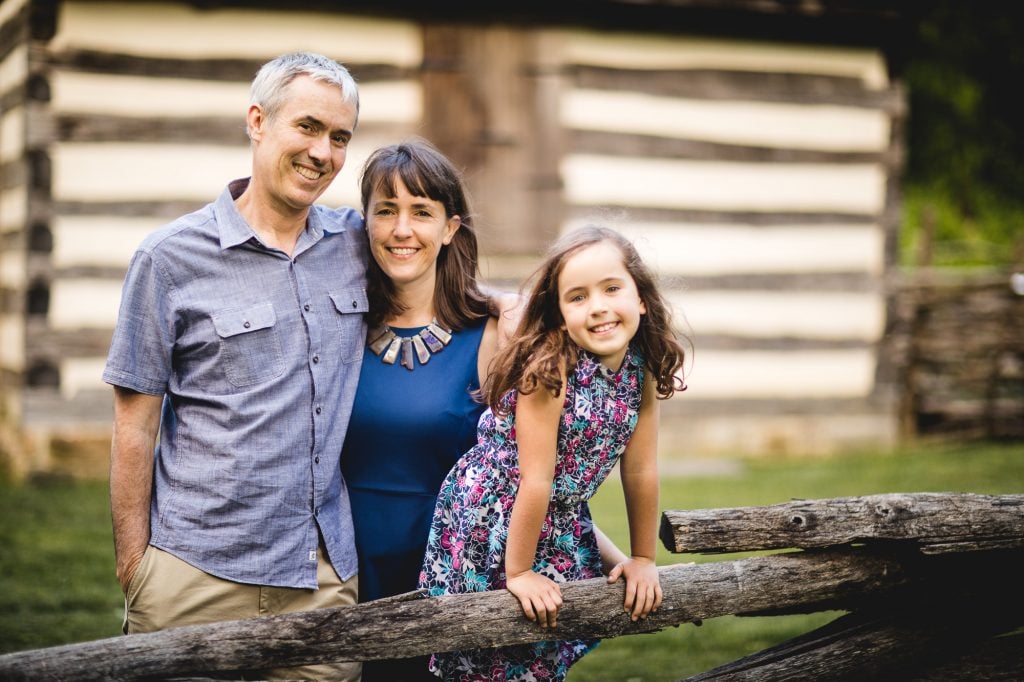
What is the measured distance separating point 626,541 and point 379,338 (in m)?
3.14

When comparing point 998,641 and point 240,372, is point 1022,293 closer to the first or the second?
point 998,641

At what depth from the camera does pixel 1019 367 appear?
891cm

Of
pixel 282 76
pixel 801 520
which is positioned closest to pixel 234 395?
Result: pixel 282 76

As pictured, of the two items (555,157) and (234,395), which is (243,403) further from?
(555,157)

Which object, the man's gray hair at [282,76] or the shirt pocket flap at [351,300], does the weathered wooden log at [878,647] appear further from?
the man's gray hair at [282,76]

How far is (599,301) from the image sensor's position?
2.56m

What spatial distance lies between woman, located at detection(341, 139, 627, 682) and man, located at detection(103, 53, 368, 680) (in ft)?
0.32

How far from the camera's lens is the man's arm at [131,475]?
261 cm

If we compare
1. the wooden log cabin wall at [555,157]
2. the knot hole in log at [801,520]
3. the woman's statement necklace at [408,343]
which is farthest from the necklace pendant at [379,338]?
the wooden log cabin wall at [555,157]

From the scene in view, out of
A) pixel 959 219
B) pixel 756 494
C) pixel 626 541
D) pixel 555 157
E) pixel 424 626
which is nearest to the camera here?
pixel 424 626

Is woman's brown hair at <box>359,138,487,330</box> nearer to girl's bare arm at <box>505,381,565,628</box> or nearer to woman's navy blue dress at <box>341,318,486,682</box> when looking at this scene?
woman's navy blue dress at <box>341,318,486,682</box>

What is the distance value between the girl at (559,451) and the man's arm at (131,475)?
30.6 inches

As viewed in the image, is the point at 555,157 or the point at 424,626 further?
the point at 555,157

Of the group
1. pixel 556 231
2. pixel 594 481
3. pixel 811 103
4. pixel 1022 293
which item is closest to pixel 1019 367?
pixel 1022 293
